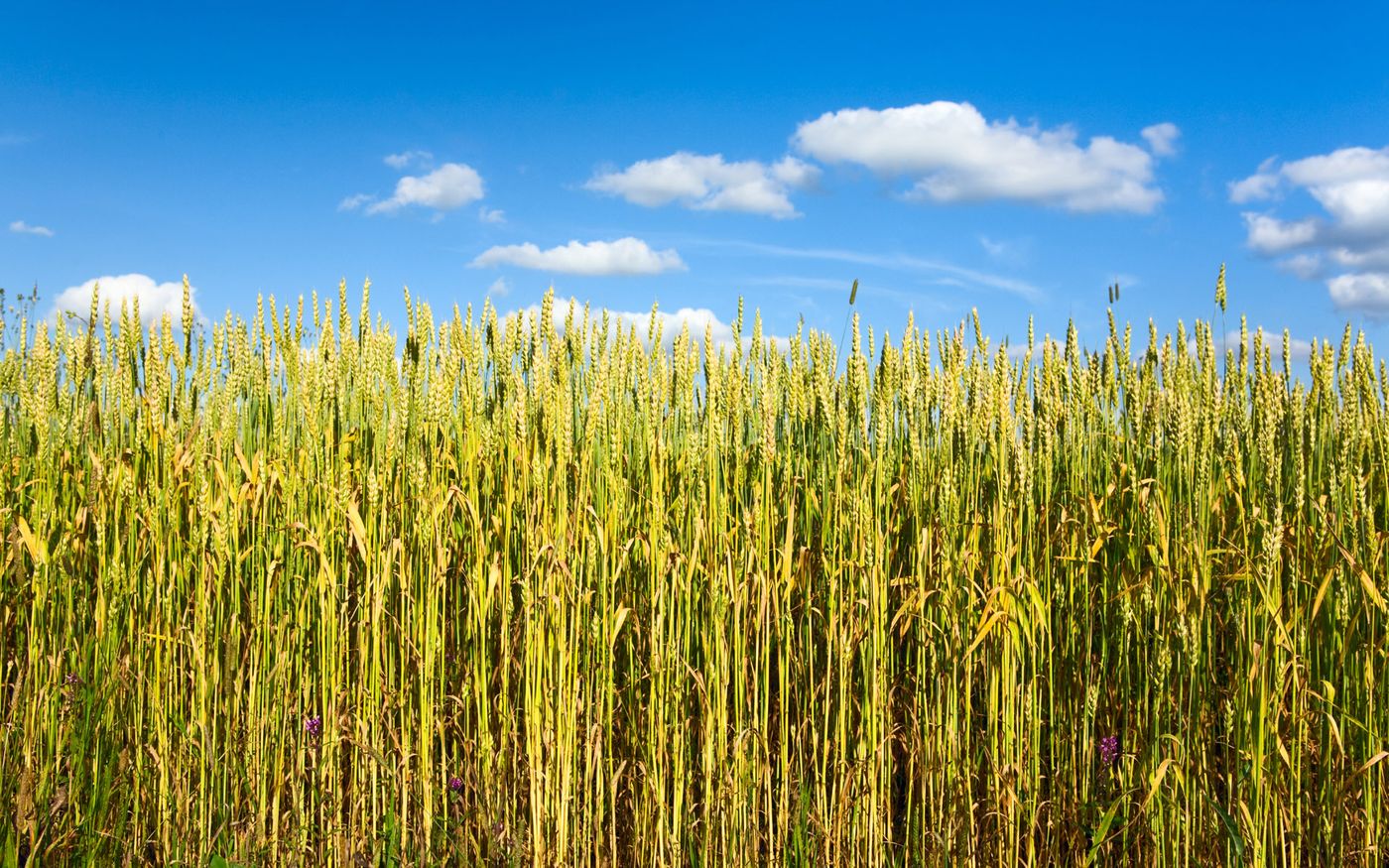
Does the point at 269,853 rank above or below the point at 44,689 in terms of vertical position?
below

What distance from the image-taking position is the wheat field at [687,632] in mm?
1837

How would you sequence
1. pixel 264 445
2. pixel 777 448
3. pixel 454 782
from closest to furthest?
1. pixel 454 782
2. pixel 777 448
3. pixel 264 445

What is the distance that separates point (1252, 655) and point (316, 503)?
175 cm

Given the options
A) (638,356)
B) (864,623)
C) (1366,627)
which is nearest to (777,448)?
(638,356)

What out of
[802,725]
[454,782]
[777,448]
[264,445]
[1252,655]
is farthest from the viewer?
[264,445]

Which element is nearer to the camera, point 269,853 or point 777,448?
point 269,853

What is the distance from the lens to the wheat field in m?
1.84

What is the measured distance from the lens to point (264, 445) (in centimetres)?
259

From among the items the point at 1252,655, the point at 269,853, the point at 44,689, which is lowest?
the point at 269,853

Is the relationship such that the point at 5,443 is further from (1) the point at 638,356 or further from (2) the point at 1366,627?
(2) the point at 1366,627

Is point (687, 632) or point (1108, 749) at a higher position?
point (687, 632)

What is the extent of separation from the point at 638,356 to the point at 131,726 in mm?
1356

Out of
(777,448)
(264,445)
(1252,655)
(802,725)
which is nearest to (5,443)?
(264,445)

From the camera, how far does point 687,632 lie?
6.34 ft
